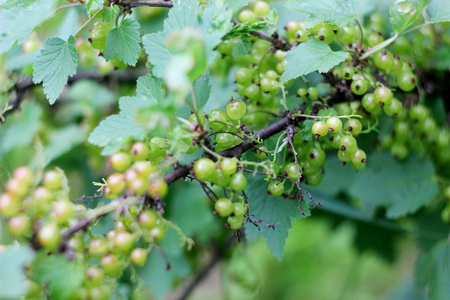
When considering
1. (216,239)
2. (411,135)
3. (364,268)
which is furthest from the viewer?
(364,268)

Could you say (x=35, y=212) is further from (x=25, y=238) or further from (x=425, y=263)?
(x=425, y=263)

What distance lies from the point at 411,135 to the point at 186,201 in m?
0.85

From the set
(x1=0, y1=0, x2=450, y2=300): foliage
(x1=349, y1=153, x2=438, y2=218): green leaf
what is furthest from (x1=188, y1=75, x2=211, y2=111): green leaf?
(x1=349, y1=153, x2=438, y2=218): green leaf

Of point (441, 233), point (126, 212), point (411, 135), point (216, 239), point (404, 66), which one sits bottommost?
point (216, 239)

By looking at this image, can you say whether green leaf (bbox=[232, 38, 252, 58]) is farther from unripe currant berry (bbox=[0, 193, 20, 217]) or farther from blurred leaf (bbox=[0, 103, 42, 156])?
blurred leaf (bbox=[0, 103, 42, 156])

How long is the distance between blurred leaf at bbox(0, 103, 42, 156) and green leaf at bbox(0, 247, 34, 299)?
966mm

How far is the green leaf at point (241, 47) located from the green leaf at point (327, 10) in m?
0.12

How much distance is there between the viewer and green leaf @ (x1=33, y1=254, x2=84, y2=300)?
57cm

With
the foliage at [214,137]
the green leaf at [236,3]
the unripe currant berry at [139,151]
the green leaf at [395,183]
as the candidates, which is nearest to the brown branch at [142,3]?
the foliage at [214,137]

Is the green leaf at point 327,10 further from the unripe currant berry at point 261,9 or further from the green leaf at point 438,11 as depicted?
the green leaf at point 438,11

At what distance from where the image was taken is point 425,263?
1.18 m

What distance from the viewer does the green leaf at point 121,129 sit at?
0.64m

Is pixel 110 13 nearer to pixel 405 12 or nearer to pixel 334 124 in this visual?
pixel 334 124

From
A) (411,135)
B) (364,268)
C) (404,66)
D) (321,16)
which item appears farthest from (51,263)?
(364,268)
